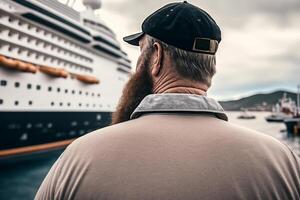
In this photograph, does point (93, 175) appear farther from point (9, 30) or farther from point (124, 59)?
point (124, 59)

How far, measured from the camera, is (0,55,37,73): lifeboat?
16.9 metres

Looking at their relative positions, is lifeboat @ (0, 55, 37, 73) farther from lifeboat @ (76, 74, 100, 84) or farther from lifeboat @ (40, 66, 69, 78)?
lifeboat @ (76, 74, 100, 84)

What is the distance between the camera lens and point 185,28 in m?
1.10

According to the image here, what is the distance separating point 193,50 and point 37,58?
67.7 feet

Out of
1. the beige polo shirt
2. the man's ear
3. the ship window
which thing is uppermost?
the ship window

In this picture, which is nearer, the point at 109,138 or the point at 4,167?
the point at 109,138

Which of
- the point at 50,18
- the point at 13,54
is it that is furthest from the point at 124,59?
the point at 13,54

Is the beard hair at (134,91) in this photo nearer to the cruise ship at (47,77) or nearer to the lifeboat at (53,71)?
the cruise ship at (47,77)

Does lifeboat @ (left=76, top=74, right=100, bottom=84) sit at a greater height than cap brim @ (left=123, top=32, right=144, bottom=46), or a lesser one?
greater

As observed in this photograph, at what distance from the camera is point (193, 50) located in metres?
1.12

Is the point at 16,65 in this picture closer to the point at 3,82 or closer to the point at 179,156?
the point at 3,82

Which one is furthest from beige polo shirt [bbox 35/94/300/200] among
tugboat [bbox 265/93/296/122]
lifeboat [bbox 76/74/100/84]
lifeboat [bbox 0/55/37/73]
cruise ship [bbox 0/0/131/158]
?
tugboat [bbox 265/93/296/122]

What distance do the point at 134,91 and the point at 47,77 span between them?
790 inches

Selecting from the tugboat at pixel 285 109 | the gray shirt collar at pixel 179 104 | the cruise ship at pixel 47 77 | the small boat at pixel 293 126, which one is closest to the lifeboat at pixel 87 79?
the cruise ship at pixel 47 77
